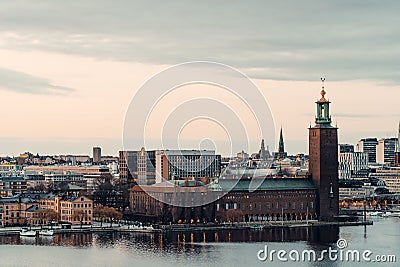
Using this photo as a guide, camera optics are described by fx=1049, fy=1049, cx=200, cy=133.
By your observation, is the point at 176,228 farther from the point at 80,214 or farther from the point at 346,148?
the point at 346,148

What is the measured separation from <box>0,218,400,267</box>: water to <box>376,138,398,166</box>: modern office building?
61572mm

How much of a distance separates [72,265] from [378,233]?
1367 cm

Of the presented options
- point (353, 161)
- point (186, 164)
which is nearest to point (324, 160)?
point (186, 164)

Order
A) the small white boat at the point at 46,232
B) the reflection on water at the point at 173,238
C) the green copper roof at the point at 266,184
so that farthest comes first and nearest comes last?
the green copper roof at the point at 266,184 < the small white boat at the point at 46,232 < the reflection on water at the point at 173,238

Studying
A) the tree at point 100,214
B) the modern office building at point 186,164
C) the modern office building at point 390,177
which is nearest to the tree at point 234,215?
the tree at point 100,214

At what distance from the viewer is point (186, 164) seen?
5856 cm

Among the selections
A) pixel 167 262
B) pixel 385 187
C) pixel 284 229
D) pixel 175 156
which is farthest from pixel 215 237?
pixel 385 187

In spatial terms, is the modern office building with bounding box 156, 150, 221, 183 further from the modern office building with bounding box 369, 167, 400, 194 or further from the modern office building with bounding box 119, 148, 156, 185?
the modern office building with bounding box 369, 167, 400, 194

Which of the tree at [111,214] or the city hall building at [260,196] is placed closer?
the tree at [111,214]

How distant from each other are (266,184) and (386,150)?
59760mm

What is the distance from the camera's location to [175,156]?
196 ft

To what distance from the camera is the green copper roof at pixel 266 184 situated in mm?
42250

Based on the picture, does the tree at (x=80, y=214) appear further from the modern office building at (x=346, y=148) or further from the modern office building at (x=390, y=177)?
the modern office building at (x=346, y=148)

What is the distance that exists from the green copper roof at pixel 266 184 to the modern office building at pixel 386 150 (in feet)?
183
